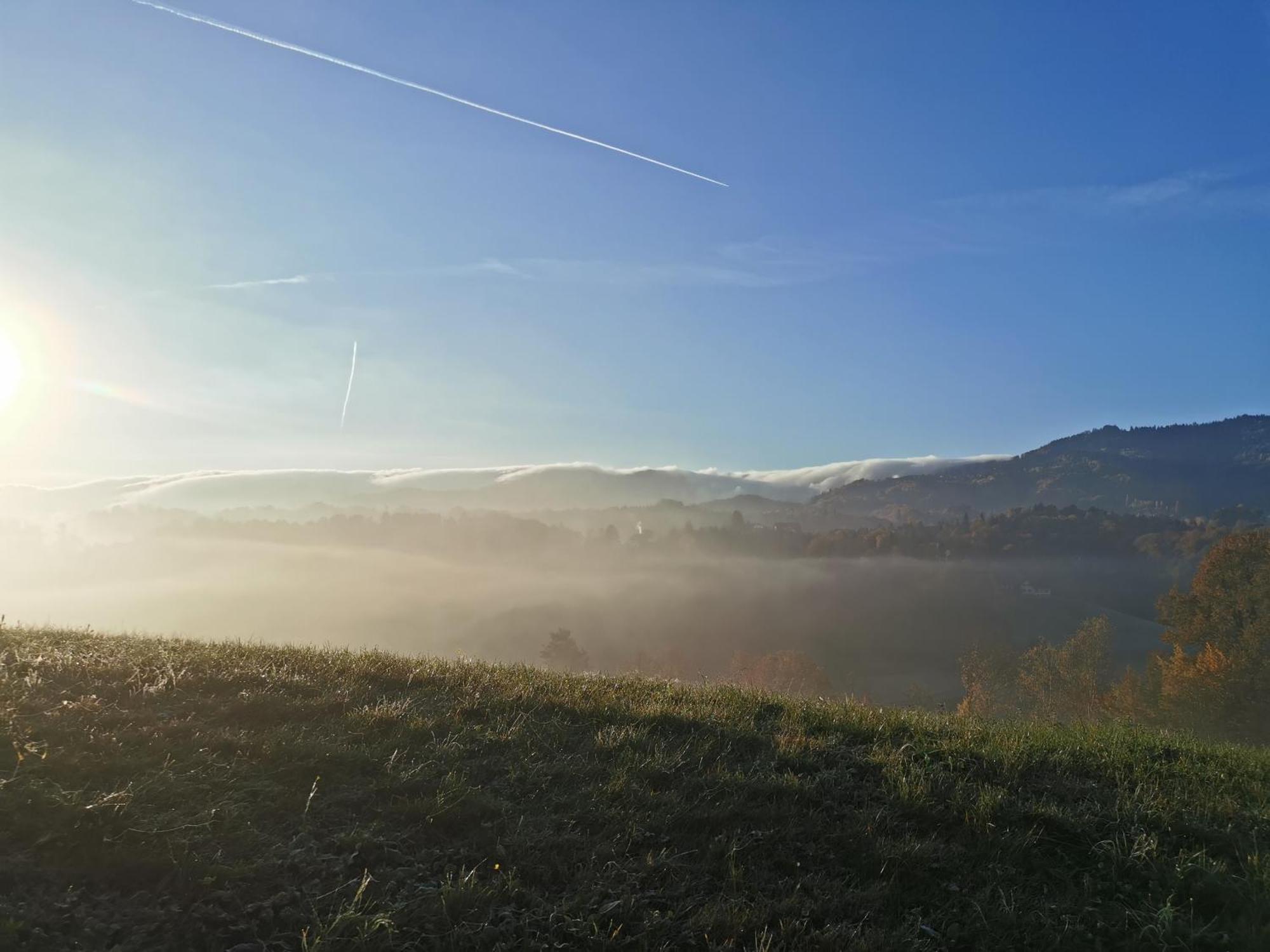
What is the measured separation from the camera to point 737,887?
18.8ft

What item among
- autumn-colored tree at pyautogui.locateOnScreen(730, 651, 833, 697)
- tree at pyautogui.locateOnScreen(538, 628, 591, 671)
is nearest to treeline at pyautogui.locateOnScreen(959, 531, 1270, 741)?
autumn-colored tree at pyautogui.locateOnScreen(730, 651, 833, 697)

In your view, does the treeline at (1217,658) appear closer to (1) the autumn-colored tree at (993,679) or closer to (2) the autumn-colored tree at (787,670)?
(1) the autumn-colored tree at (993,679)

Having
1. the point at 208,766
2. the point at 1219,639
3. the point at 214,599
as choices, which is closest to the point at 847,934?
the point at 208,766

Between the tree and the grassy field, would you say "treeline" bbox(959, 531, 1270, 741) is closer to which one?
the grassy field

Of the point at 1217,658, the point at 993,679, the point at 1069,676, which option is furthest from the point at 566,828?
the point at 993,679

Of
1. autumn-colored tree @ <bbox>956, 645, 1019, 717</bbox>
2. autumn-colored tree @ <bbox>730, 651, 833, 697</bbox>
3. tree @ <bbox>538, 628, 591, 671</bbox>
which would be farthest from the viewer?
tree @ <bbox>538, 628, 591, 671</bbox>

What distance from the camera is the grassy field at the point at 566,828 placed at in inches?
202

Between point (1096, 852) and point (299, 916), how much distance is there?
6354 mm

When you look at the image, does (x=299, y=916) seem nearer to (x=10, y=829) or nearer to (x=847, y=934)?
(x=10, y=829)

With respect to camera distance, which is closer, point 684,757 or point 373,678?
point 684,757

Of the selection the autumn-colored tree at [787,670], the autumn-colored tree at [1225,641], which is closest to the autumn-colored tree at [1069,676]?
the autumn-colored tree at [1225,641]

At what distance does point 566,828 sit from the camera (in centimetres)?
625

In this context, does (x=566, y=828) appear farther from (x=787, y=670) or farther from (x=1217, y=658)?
(x=787, y=670)

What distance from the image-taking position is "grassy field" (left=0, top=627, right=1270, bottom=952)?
5.13m
